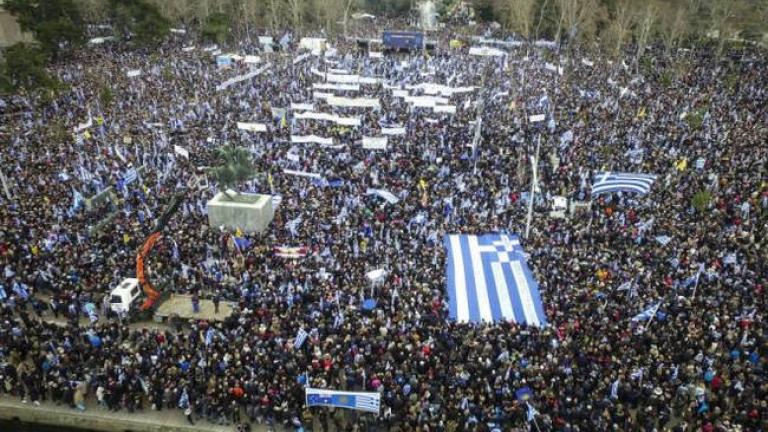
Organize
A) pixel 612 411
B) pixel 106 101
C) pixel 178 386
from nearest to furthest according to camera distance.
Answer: pixel 612 411 < pixel 178 386 < pixel 106 101

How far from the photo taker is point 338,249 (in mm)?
19453

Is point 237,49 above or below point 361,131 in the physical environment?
above

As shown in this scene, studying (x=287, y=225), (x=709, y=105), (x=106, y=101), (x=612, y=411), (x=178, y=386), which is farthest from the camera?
(x=106, y=101)

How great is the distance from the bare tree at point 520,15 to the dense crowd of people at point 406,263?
77.1ft

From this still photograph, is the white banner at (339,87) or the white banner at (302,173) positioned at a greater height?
the white banner at (339,87)

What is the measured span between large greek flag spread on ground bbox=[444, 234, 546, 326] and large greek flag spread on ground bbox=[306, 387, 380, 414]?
16.5 ft

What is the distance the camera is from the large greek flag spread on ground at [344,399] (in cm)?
1284

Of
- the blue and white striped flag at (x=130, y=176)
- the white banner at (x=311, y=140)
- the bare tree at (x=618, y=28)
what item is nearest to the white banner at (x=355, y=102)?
the white banner at (x=311, y=140)

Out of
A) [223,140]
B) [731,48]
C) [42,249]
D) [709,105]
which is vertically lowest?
[42,249]

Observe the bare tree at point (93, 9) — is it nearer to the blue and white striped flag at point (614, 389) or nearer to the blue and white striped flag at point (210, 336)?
the blue and white striped flag at point (210, 336)

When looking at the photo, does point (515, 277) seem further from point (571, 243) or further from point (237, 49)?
point (237, 49)

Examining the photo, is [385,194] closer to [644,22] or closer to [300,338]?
[300,338]

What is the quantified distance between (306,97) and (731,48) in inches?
1580

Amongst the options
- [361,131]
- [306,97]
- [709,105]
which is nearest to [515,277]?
[361,131]
